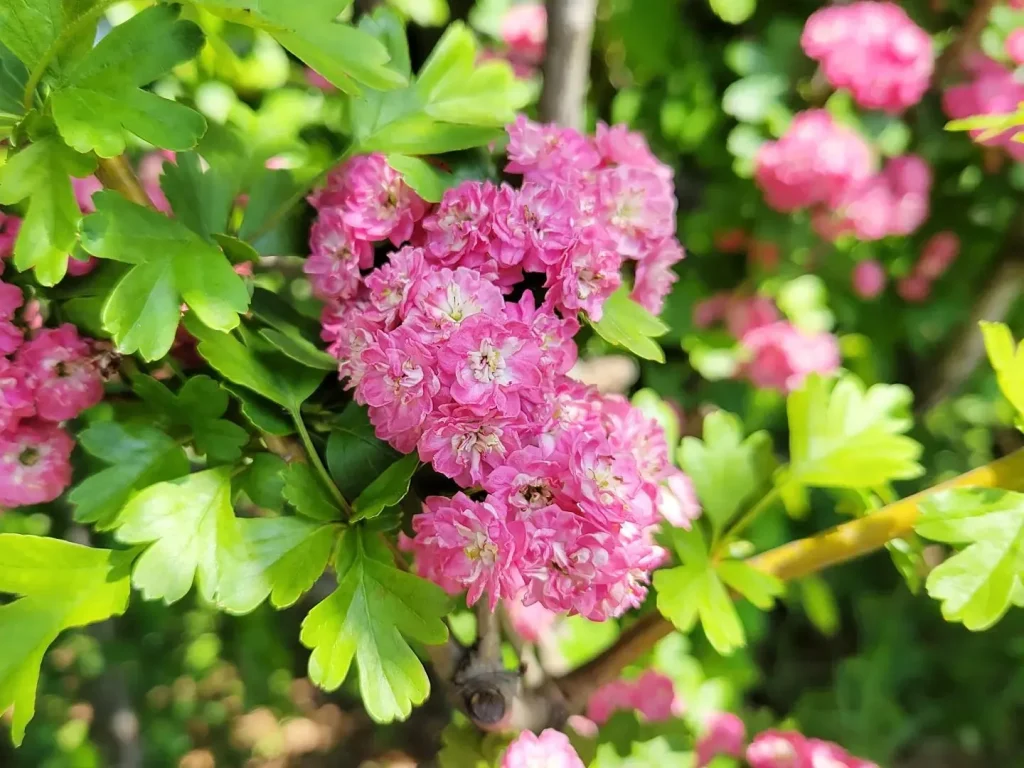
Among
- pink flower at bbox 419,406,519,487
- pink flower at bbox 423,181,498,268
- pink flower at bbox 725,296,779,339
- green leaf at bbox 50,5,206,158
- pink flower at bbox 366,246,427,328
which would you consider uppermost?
green leaf at bbox 50,5,206,158

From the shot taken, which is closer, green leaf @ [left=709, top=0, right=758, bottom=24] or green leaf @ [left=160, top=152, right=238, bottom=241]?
green leaf @ [left=160, top=152, right=238, bottom=241]

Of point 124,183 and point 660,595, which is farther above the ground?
point 124,183

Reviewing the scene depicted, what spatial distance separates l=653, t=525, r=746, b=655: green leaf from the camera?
1.76 ft

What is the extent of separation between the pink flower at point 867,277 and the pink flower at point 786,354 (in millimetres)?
114

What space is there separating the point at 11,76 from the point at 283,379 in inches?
9.1

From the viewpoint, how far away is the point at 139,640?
4.41ft

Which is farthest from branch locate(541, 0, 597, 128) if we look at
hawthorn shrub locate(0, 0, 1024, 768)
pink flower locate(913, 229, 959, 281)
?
pink flower locate(913, 229, 959, 281)

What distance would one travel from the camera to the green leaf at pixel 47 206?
1.39 feet

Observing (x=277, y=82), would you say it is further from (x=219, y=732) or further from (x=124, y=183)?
(x=219, y=732)

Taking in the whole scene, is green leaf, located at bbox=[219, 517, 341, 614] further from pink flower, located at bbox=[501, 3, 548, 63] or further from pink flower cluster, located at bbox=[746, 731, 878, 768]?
pink flower, located at bbox=[501, 3, 548, 63]

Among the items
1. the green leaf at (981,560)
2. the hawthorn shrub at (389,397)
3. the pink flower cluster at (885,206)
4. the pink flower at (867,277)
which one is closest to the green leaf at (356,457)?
the hawthorn shrub at (389,397)

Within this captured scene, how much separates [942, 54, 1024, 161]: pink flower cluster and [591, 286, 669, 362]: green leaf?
2.69 feet

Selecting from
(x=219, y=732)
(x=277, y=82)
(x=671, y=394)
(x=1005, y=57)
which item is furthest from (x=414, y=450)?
(x=219, y=732)

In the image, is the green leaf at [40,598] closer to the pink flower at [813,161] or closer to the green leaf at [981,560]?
the green leaf at [981,560]
